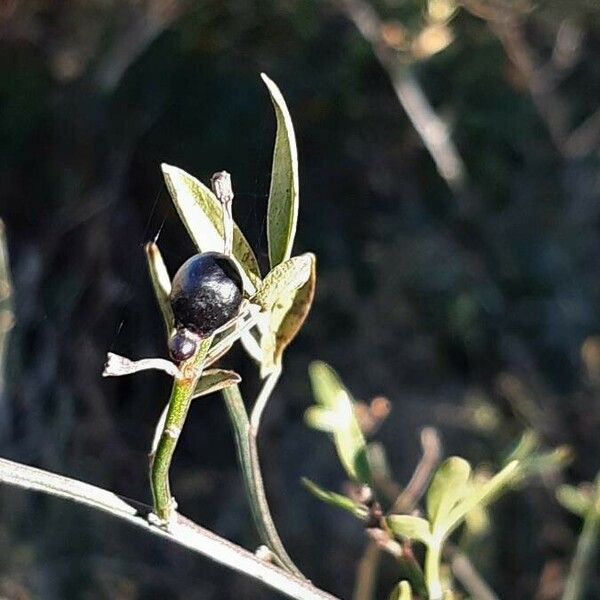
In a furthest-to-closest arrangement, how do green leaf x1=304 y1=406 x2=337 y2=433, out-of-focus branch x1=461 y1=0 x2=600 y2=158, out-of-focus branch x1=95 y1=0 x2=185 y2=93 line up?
out-of-focus branch x1=95 y1=0 x2=185 y2=93 < out-of-focus branch x1=461 y1=0 x2=600 y2=158 < green leaf x1=304 y1=406 x2=337 y2=433

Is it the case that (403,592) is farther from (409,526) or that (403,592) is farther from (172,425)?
(172,425)

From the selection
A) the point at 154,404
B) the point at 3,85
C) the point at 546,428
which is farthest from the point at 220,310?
the point at 3,85

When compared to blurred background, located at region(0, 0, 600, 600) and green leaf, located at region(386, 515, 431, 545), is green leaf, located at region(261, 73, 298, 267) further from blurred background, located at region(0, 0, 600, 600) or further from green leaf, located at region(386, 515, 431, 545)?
blurred background, located at region(0, 0, 600, 600)

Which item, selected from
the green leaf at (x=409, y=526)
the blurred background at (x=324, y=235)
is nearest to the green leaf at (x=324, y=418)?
the green leaf at (x=409, y=526)

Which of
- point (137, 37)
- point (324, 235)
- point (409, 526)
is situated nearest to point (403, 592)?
point (409, 526)

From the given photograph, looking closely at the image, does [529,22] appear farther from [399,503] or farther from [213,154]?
[399,503]

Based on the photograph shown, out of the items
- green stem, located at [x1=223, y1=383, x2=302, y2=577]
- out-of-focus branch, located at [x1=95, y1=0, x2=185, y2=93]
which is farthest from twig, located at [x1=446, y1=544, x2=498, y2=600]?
out-of-focus branch, located at [x1=95, y1=0, x2=185, y2=93]
